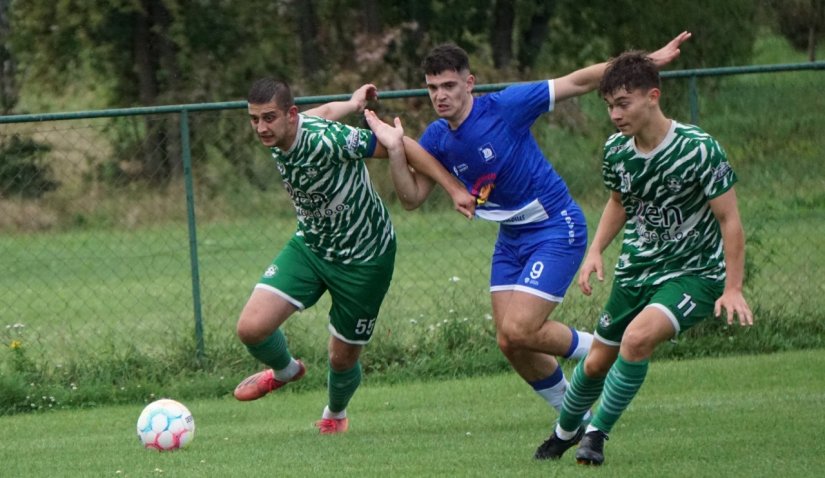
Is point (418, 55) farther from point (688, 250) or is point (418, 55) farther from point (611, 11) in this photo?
point (688, 250)

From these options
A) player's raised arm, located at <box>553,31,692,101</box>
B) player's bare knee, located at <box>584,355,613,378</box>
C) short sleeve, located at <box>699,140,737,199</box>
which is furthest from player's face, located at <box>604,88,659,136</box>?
player's bare knee, located at <box>584,355,613,378</box>

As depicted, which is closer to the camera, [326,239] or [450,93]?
[450,93]

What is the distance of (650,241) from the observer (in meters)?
6.36

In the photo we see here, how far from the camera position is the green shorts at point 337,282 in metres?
7.73

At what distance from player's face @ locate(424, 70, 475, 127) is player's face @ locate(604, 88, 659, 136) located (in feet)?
4.17

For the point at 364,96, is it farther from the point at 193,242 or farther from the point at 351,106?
the point at 193,242

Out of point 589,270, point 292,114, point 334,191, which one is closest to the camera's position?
point 589,270

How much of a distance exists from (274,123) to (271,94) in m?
0.16

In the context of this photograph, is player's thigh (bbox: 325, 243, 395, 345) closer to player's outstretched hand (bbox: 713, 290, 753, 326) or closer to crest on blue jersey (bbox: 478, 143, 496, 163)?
crest on blue jersey (bbox: 478, 143, 496, 163)

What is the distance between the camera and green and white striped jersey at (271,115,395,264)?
7469mm

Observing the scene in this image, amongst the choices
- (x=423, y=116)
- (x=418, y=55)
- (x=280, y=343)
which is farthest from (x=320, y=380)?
(x=418, y=55)

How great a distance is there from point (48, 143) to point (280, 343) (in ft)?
11.6

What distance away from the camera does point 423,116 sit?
1157cm

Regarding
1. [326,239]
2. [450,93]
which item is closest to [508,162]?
[450,93]
